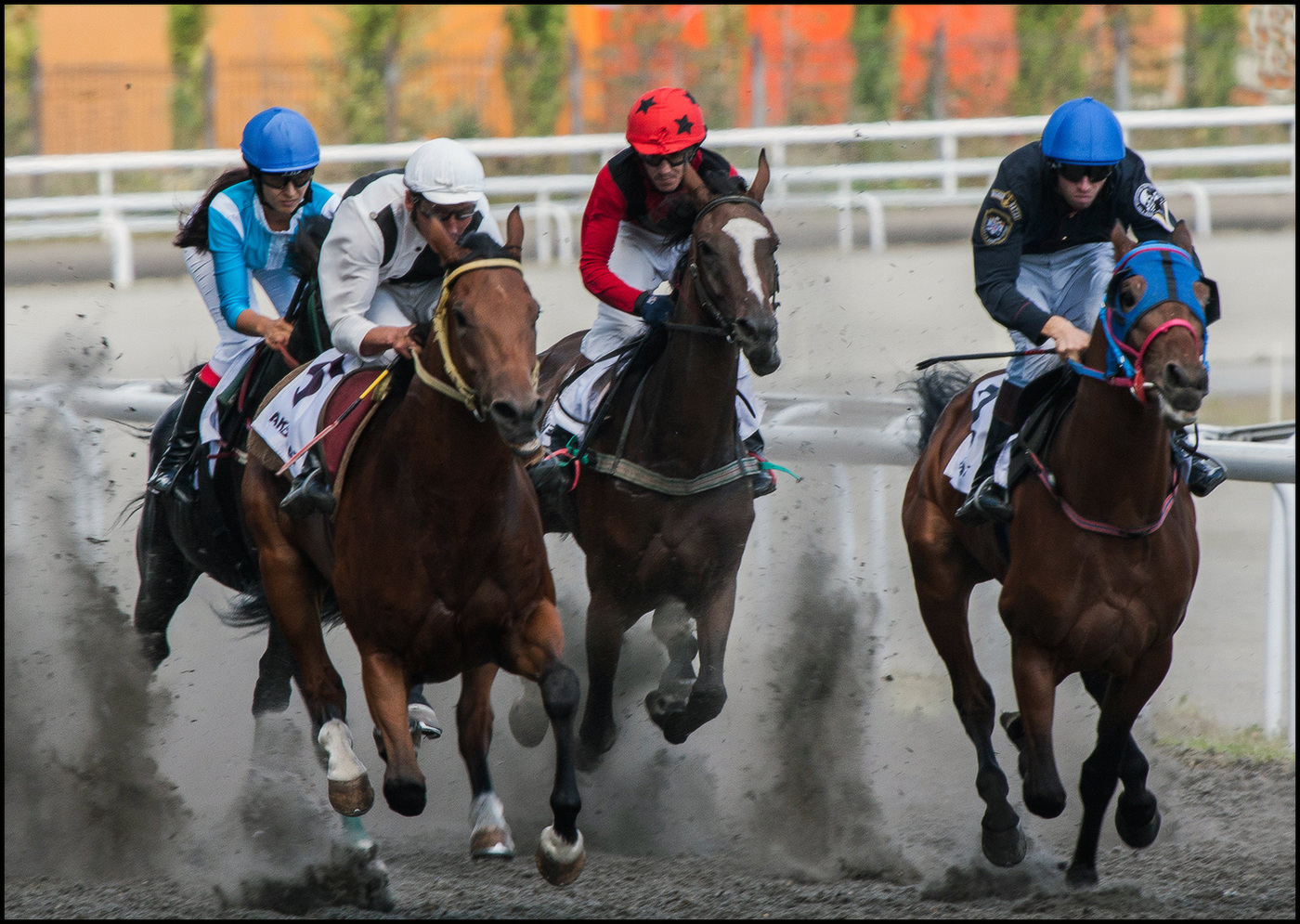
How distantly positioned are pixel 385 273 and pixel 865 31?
51.9 feet

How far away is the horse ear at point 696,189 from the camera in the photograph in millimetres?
4973

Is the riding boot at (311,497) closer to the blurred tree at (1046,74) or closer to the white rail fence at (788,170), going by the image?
the white rail fence at (788,170)

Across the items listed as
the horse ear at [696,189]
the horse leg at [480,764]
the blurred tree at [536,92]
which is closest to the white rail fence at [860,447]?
the horse ear at [696,189]

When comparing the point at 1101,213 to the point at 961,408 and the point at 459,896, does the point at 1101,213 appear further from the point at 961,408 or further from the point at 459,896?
the point at 459,896

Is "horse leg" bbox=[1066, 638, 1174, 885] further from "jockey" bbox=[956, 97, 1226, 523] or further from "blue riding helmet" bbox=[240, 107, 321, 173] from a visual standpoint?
"blue riding helmet" bbox=[240, 107, 321, 173]

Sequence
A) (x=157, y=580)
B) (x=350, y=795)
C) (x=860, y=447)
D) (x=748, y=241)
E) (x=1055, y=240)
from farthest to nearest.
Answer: (x=860, y=447) < (x=157, y=580) < (x=1055, y=240) < (x=748, y=241) < (x=350, y=795)

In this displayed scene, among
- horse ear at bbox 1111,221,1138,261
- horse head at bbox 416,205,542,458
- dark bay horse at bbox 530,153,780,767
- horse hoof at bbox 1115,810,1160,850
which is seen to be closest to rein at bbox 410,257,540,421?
horse head at bbox 416,205,542,458

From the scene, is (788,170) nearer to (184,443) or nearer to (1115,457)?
(184,443)

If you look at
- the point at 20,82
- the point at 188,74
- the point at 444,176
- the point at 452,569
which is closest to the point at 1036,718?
the point at 452,569

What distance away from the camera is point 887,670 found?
22.5 feet

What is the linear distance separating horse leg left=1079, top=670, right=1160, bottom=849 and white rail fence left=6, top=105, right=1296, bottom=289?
6.93 meters

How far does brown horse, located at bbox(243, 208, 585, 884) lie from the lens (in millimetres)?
3977

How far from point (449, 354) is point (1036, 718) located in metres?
2.00

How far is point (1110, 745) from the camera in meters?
4.58
